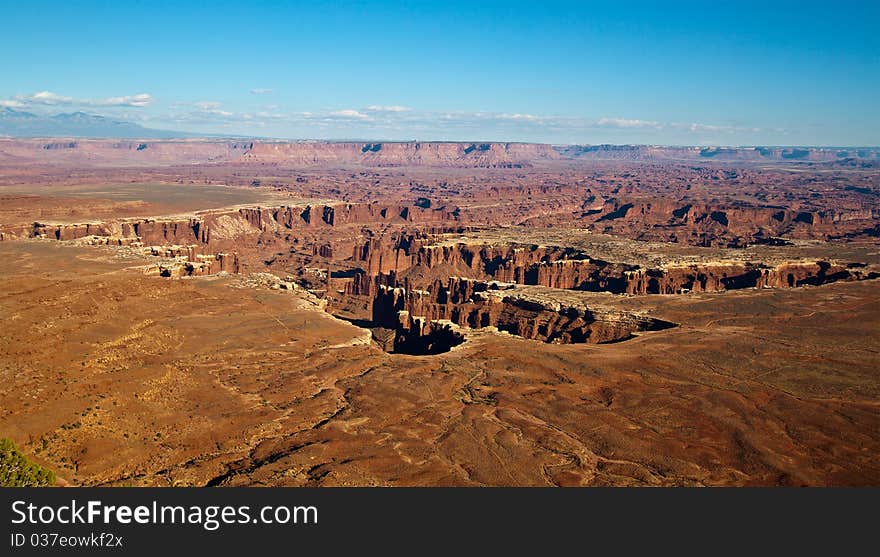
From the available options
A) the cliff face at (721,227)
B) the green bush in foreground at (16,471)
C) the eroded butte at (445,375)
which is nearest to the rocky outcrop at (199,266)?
the eroded butte at (445,375)

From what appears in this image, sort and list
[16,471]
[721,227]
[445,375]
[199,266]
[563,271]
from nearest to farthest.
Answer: [16,471]
[445,375]
[199,266]
[563,271]
[721,227]

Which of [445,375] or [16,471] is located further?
[445,375]

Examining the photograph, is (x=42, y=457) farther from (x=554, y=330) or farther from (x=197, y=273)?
(x=197, y=273)

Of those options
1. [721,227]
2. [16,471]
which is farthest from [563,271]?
[721,227]

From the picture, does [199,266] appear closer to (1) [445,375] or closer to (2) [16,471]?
(1) [445,375]

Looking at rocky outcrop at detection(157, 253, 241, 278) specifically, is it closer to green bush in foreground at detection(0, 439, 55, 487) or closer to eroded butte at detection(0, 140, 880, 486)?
eroded butte at detection(0, 140, 880, 486)

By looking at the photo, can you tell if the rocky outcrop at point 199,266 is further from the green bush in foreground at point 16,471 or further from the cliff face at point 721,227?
the cliff face at point 721,227
